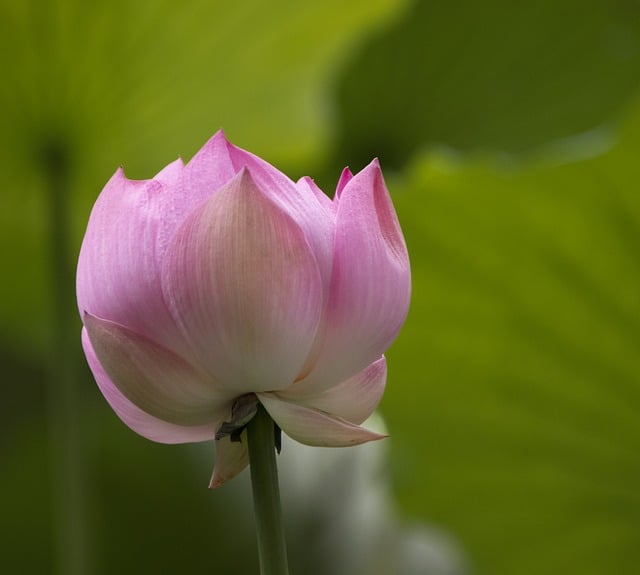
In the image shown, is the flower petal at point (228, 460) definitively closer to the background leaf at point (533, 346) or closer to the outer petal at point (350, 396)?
the outer petal at point (350, 396)

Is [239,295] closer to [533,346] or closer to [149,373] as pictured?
[149,373]

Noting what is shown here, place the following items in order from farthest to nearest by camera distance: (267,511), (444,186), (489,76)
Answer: (489,76) → (444,186) → (267,511)

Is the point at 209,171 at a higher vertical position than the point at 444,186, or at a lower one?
lower

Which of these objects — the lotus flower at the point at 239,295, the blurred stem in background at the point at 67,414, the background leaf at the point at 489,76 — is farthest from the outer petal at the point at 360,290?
the background leaf at the point at 489,76

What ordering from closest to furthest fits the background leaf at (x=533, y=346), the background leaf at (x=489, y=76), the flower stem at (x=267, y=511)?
the flower stem at (x=267, y=511) < the background leaf at (x=533, y=346) < the background leaf at (x=489, y=76)

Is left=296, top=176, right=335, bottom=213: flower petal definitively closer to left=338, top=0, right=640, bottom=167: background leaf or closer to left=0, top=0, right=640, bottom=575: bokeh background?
left=0, top=0, right=640, bottom=575: bokeh background

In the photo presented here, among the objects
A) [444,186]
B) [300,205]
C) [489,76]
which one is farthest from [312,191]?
[489,76]

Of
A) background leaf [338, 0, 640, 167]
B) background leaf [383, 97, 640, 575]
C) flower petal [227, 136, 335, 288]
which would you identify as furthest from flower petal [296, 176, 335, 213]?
background leaf [338, 0, 640, 167]
